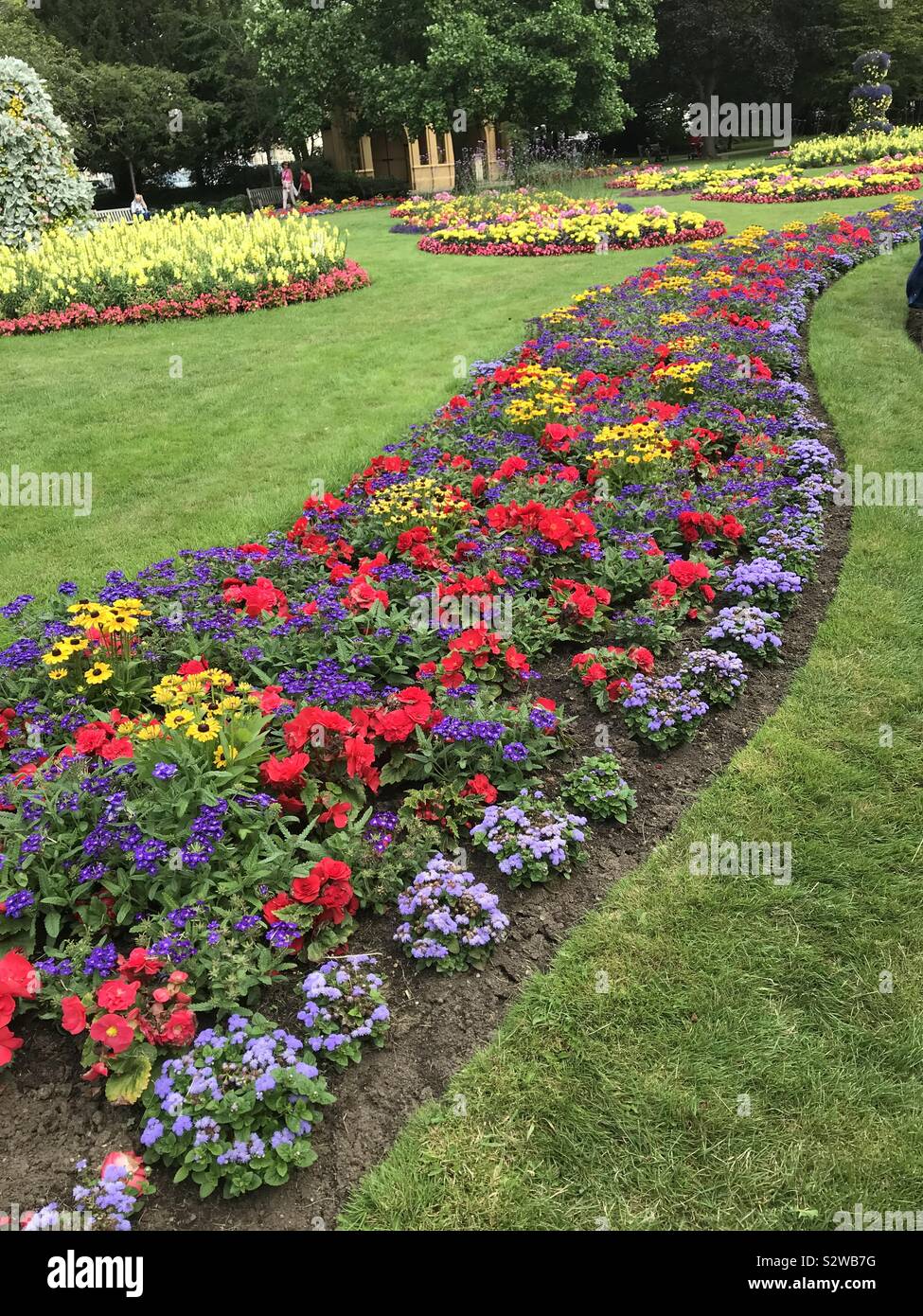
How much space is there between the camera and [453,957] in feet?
9.27

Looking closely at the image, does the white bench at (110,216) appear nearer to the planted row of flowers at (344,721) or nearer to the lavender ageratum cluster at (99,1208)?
the planted row of flowers at (344,721)

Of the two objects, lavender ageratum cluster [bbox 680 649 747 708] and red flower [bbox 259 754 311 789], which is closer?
red flower [bbox 259 754 311 789]

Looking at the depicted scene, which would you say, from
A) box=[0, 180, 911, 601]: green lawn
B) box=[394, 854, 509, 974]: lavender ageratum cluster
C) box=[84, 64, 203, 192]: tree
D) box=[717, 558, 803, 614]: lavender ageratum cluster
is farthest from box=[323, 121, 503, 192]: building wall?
box=[394, 854, 509, 974]: lavender ageratum cluster

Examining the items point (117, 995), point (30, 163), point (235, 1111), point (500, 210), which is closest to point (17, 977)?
point (117, 995)

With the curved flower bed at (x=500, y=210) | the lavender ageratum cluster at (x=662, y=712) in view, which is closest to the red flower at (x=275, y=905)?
the lavender ageratum cluster at (x=662, y=712)

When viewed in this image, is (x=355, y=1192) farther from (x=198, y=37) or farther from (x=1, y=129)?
(x=198, y=37)

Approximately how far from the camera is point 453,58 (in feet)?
72.9

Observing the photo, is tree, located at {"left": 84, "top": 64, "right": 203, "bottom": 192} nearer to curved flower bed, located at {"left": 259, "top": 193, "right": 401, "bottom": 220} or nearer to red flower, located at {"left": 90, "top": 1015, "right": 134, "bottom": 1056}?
curved flower bed, located at {"left": 259, "top": 193, "right": 401, "bottom": 220}

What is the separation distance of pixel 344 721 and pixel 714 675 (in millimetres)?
1799

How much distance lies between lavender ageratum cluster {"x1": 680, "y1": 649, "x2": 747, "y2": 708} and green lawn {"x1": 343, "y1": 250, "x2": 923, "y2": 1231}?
10.9 inches

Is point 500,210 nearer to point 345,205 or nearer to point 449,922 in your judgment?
point 345,205

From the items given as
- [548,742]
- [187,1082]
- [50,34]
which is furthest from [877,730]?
[50,34]

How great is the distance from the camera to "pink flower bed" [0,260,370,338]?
1126cm
